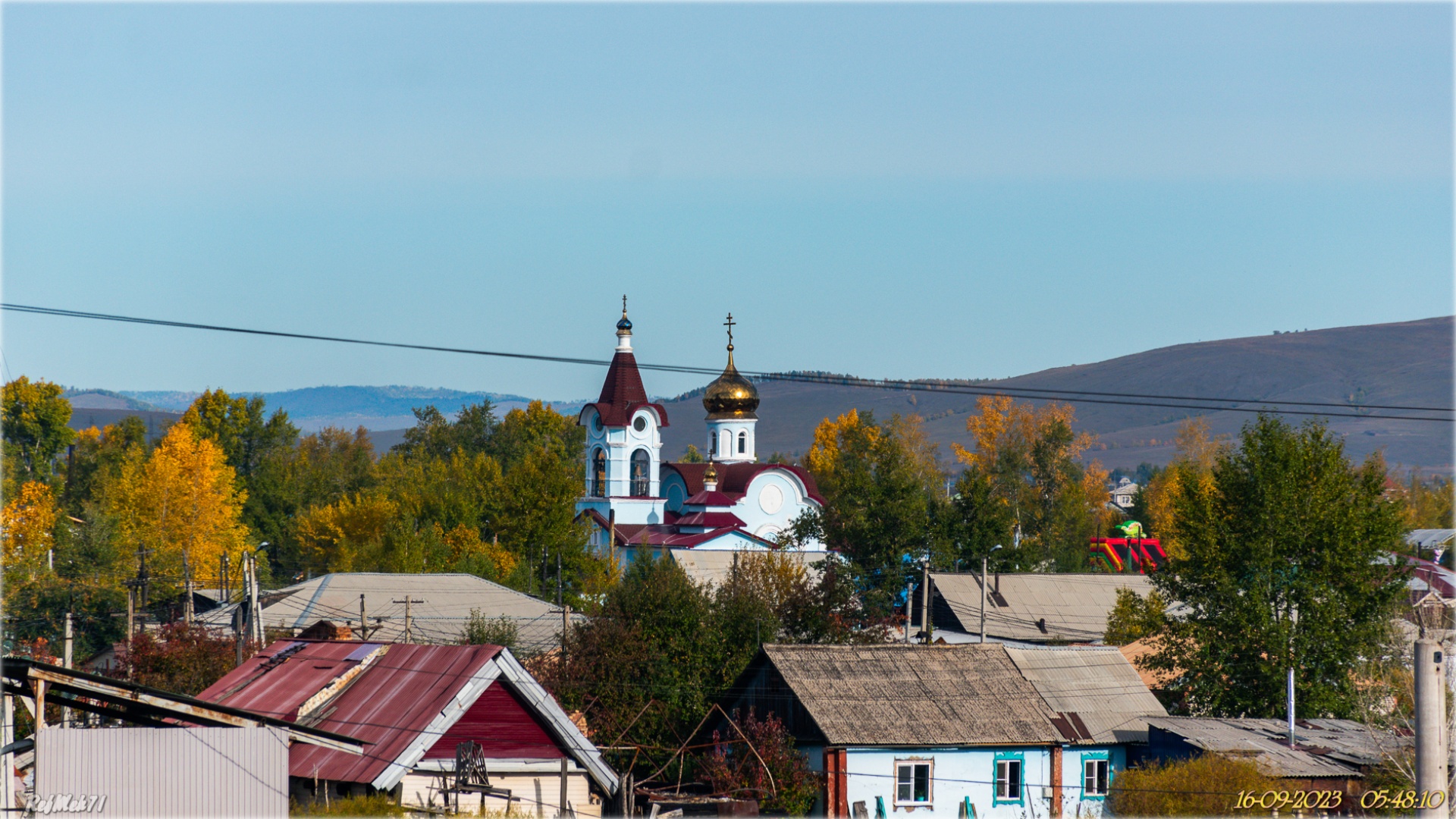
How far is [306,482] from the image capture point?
322 ft

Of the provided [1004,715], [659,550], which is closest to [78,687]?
[1004,715]

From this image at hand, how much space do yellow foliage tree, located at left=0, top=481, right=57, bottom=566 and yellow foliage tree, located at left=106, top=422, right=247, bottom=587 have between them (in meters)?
3.56

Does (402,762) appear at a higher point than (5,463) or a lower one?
lower

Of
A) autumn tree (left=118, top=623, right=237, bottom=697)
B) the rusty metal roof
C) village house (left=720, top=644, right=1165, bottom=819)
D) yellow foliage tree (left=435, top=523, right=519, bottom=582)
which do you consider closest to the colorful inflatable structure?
yellow foliage tree (left=435, top=523, right=519, bottom=582)

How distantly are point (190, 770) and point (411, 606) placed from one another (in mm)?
29497

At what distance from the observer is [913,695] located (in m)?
30.0

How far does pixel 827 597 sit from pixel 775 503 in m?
32.4

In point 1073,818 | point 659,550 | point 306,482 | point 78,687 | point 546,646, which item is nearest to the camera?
point 78,687

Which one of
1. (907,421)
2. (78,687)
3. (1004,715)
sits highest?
(907,421)

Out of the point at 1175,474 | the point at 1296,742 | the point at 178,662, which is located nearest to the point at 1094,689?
the point at 1296,742

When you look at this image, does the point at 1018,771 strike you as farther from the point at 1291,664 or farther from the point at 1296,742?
the point at 1291,664

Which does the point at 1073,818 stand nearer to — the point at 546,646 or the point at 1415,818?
the point at 1415,818

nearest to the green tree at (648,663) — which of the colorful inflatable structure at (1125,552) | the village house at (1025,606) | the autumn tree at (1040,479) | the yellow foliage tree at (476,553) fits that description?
the village house at (1025,606)

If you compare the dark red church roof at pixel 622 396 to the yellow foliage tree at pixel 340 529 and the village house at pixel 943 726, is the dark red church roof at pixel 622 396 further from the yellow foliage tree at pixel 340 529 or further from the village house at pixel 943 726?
the village house at pixel 943 726
